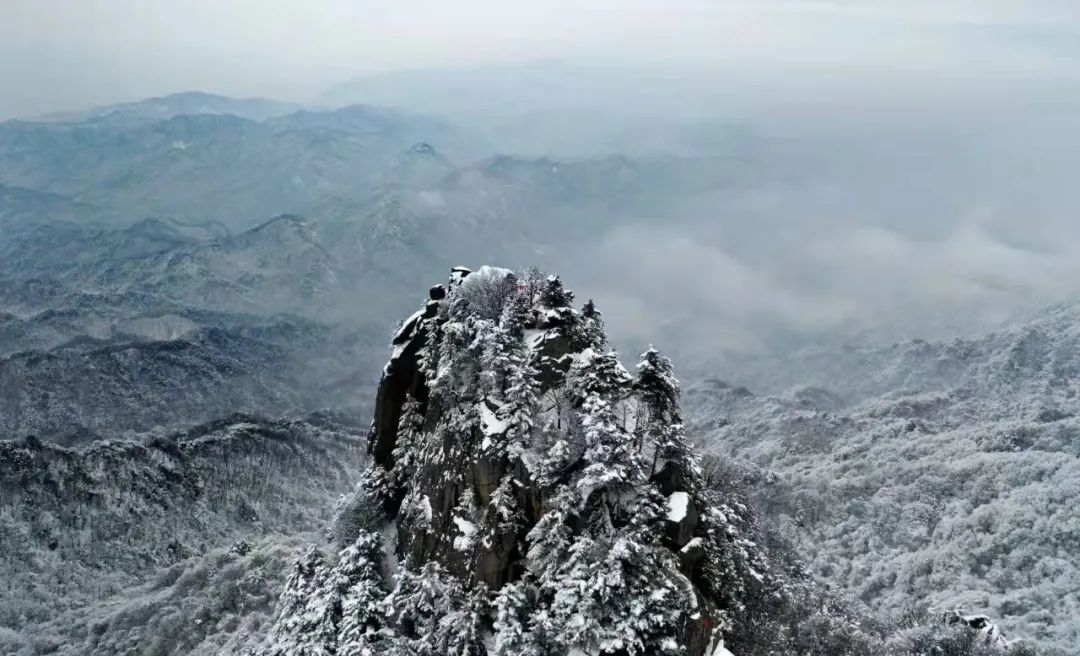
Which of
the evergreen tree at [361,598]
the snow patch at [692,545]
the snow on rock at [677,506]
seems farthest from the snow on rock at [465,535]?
the snow patch at [692,545]

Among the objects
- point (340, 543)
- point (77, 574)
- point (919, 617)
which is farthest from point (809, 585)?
point (77, 574)

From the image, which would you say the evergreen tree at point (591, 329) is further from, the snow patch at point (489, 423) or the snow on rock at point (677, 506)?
the snow on rock at point (677, 506)

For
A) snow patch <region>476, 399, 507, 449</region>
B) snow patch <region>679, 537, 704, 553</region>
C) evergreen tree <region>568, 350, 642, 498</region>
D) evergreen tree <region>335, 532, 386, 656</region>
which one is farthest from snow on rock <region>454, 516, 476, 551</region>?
snow patch <region>679, 537, 704, 553</region>

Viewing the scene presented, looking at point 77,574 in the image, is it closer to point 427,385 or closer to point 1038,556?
point 427,385

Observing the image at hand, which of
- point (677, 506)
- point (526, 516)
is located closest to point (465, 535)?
point (526, 516)

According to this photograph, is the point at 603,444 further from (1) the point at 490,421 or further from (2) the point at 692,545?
(1) the point at 490,421

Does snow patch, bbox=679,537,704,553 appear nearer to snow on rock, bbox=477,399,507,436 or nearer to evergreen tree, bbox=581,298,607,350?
snow on rock, bbox=477,399,507,436
